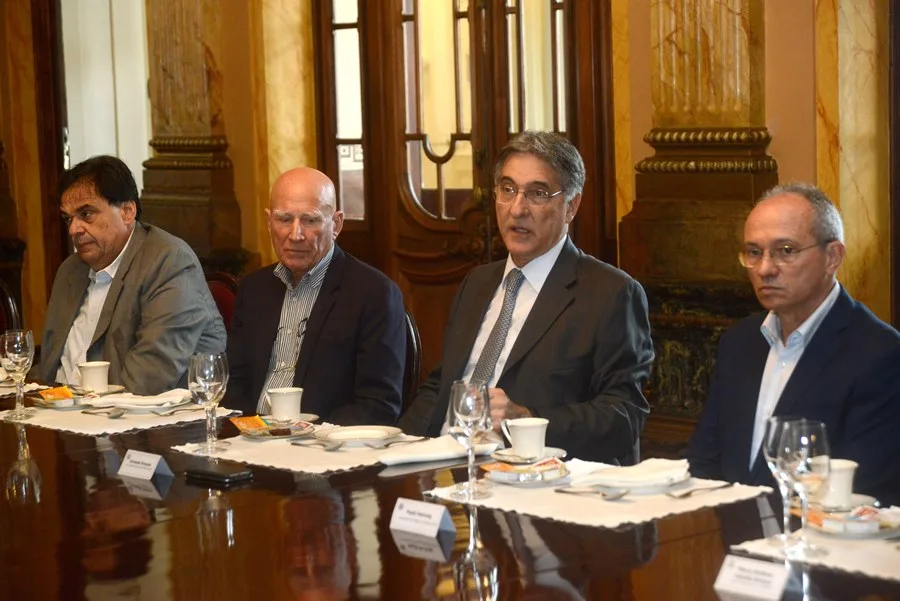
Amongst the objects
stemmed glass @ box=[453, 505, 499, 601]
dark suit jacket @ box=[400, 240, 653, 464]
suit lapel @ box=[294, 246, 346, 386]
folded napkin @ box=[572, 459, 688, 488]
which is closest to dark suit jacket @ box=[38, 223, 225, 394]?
suit lapel @ box=[294, 246, 346, 386]

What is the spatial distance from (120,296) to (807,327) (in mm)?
2168

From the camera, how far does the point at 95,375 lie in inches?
141

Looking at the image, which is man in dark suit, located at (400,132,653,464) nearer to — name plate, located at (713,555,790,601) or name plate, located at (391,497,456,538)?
name plate, located at (391,497,456,538)

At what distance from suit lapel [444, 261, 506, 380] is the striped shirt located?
491 mm

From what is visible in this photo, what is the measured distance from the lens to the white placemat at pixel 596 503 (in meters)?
2.13

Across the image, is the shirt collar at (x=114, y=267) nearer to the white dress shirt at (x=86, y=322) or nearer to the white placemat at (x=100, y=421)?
the white dress shirt at (x=86, y=322)

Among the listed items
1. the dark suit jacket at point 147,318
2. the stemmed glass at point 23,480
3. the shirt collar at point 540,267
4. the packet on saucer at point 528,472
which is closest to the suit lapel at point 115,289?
the dark suit jacket at point 147,318

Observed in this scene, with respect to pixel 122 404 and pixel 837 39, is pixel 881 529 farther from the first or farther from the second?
pixel 837 39

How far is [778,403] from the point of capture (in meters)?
2.66

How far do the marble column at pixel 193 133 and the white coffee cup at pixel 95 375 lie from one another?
3055 mm

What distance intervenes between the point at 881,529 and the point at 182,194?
5.29 meters

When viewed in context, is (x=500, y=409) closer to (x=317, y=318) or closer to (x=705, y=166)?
(x=317, y=318)


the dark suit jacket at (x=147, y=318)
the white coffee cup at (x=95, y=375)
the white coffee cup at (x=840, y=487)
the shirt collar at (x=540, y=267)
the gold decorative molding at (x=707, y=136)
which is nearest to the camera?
the white coffee cup at (x=840, y=487)

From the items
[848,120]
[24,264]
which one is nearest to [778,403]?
[848,120]
